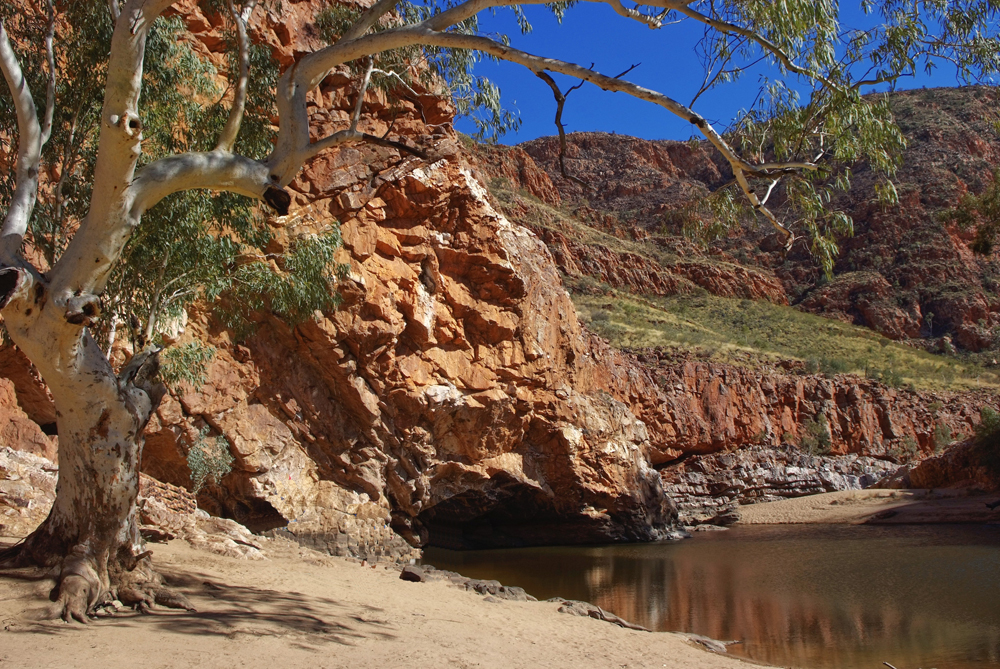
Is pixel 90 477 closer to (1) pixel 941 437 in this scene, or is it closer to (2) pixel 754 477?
(2) pixel 754 477

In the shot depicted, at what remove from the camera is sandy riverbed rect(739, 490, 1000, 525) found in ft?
70.0

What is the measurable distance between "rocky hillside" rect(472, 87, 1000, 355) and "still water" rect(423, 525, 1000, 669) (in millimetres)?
30337

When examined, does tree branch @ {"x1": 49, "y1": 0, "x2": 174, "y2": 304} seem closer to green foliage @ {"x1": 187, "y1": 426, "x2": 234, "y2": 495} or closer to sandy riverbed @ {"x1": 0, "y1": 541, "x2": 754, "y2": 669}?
sandy riverbed @ {"x1": 0, "y1": 541, "x2": 754, "y2": 669}

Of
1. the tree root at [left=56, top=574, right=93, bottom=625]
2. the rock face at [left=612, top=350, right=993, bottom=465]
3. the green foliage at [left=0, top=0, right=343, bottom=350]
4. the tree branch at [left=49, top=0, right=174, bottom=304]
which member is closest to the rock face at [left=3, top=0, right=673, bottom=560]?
the green foliage at [left=0, top=0, right=343, bottom=350]

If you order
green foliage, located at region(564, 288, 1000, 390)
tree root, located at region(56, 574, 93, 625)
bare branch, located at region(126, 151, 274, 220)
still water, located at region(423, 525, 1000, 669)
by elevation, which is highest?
green foliage, located at region(564, 288, 1000, 390)

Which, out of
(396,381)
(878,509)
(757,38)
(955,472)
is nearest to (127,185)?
(757,38)

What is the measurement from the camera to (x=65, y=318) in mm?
4559

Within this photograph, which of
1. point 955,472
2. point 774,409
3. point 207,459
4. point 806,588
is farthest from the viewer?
point 774,409

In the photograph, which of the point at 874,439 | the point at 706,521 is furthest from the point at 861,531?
the point at 874,439

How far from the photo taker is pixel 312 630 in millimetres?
4910

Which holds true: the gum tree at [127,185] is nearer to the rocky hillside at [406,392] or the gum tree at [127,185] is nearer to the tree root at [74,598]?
the tree root at [74,598]

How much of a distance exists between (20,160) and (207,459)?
291 inches

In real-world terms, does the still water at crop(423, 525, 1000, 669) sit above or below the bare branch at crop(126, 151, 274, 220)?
below

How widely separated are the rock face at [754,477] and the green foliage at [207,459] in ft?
63.6
